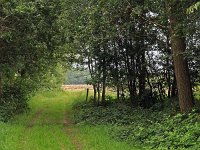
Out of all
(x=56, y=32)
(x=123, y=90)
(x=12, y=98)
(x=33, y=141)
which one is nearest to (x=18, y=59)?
(x=56, y=32)

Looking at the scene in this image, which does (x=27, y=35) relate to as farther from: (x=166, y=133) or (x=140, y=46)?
(x=166, y=133)

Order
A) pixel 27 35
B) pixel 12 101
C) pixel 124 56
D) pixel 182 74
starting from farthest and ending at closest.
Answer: pixel 12 101
pixel 124 56
pixel 27 35
pixel 182 74

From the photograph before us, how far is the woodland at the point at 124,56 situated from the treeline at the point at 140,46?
0.05 metres

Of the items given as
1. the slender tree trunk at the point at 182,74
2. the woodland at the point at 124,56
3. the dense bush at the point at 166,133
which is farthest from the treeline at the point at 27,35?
the slender tree trunk at the point at 182,74

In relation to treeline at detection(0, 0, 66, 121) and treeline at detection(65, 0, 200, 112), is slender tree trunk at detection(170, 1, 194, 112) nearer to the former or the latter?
treeline at detection(65, 0, 200, 112)

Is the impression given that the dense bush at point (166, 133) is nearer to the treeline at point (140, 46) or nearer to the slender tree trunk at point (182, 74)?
the slender tree trunk at point (182, 74)

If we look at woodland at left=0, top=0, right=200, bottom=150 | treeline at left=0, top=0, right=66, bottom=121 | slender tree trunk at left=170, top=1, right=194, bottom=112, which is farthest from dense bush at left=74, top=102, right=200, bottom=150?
treeline at left=0, top=0, right=66, bottom=121

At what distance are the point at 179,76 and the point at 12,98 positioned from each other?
19.4 metres

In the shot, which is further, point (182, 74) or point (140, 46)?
point (140, 46)

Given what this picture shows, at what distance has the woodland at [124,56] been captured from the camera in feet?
51.8

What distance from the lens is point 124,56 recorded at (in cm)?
2981

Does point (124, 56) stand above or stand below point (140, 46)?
below

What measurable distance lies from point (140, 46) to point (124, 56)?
7.44 ft

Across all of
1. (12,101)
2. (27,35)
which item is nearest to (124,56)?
(27,35)
